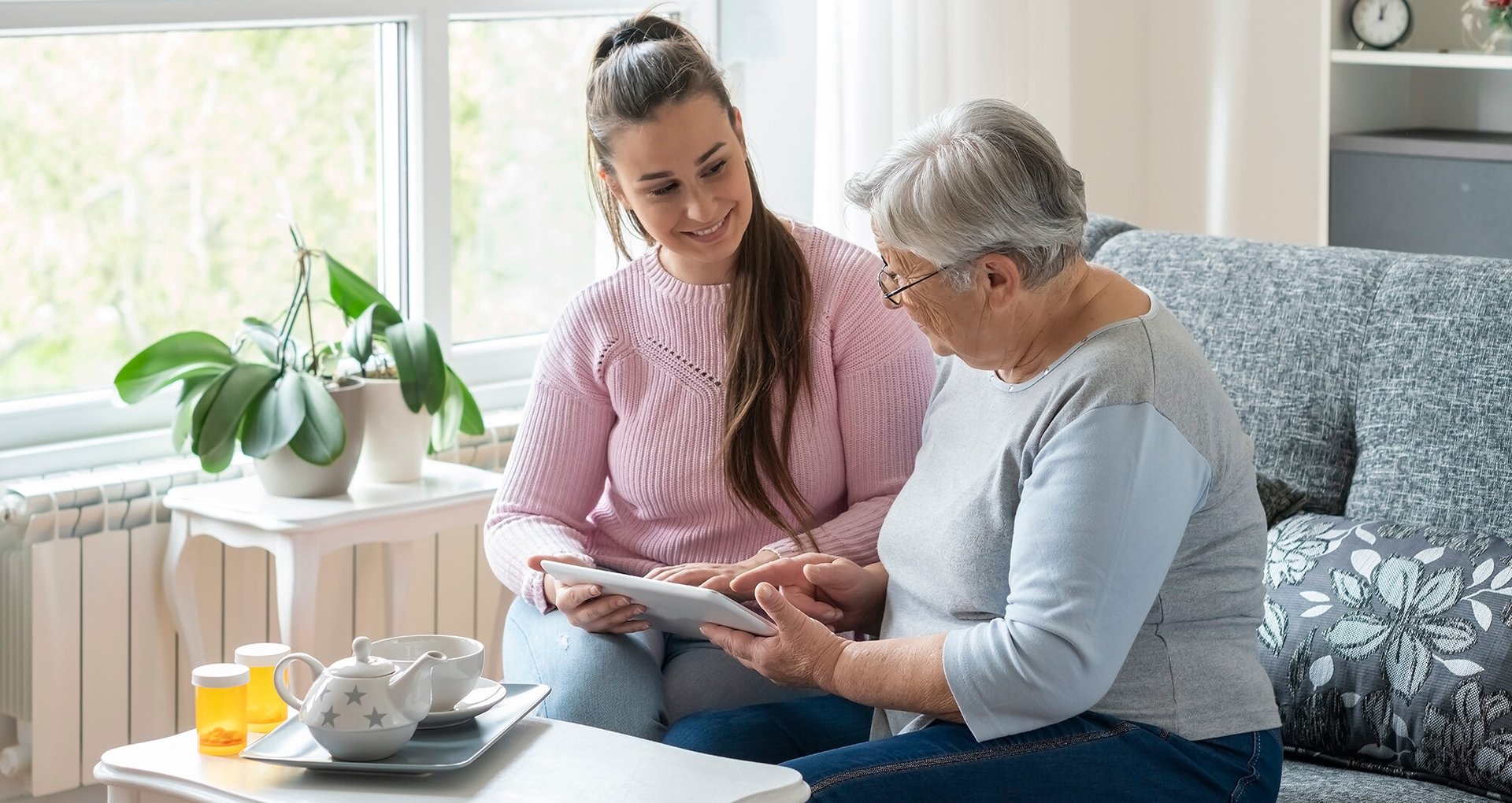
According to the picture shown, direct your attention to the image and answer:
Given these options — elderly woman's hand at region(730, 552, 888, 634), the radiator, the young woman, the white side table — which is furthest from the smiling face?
the radiator

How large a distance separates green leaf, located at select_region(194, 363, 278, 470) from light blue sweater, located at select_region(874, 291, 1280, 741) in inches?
Result: 46.2

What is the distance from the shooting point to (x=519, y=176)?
3.21 meters

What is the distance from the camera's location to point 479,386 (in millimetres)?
3125

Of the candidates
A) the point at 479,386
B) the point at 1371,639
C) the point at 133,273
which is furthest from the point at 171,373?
the point at 1371,639

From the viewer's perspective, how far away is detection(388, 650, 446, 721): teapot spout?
4.81ft

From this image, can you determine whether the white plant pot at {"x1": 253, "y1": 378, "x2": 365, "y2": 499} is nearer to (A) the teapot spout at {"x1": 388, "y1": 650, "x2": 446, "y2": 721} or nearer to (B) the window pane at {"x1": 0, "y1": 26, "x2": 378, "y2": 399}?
(B) the window pane at {"x1": 0, "y1": 26, "x2": 378, "y2": 399}

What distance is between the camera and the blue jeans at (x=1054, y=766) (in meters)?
1.49

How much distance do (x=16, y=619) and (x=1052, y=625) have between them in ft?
5.51

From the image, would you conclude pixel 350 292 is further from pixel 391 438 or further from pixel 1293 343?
pixel 1293 343

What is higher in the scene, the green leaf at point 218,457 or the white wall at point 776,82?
the white wall at point 776,82

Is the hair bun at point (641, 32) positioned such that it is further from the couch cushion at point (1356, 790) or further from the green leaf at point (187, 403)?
the couch cushion at point (1356, 790)

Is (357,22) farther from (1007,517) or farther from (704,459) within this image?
(1007,517)

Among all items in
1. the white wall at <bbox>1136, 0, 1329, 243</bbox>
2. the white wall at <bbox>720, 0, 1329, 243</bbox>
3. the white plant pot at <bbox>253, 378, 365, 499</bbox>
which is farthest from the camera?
the white wall at <bbox>1136, 0, 1329, 243</bbox>

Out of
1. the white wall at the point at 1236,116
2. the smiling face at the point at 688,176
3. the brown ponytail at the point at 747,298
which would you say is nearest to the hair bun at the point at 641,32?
the brown ponytail at the point at 747,298
